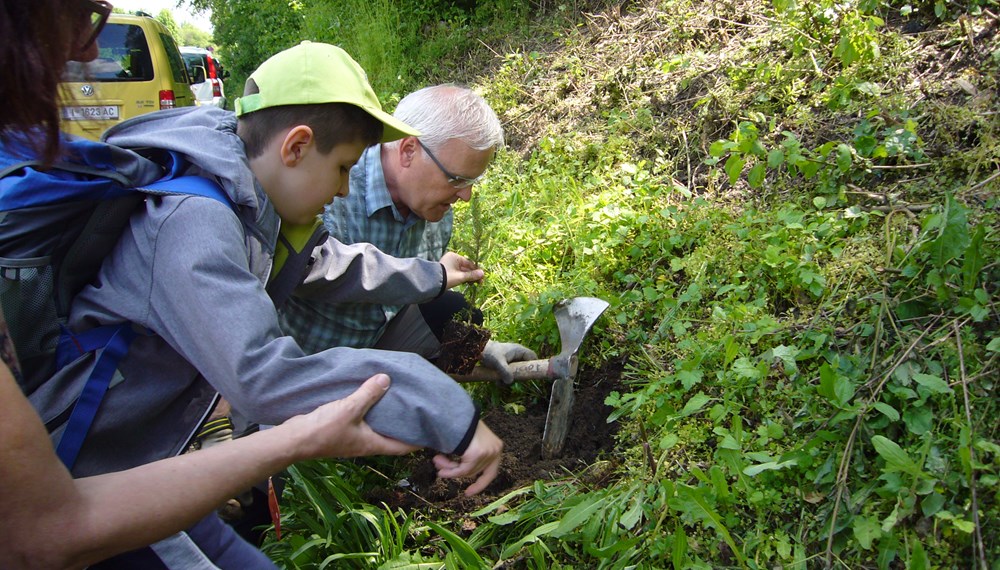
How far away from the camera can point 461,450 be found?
1.52m

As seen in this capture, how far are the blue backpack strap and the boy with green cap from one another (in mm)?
24

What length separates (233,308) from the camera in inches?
57.7

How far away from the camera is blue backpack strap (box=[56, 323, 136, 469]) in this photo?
1508mm

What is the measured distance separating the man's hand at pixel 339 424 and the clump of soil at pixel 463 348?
160cm

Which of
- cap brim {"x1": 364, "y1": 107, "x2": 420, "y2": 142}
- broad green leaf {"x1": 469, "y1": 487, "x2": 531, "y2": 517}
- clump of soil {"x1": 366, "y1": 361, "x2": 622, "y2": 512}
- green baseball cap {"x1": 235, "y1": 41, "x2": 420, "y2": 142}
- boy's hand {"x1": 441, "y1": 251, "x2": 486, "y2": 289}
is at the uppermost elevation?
green baseball cap {"x1": 235, "y1": 41, "x2": 420, "y2": 142}

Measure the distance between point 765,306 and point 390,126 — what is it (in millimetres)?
1752

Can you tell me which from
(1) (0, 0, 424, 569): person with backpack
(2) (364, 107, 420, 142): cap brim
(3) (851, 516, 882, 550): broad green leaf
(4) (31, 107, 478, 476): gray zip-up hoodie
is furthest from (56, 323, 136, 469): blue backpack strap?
(3) (851, 516, 882, 550): broad green leaf

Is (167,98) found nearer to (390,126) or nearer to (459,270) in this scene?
(459,270)

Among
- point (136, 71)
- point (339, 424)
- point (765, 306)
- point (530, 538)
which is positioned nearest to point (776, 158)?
point (765, 306)

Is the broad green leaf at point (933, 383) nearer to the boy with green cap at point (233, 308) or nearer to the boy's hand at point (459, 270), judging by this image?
the boy with green cap at point (233, 308)

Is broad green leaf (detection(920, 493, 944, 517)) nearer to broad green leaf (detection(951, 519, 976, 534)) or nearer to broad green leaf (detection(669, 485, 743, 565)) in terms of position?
broad green leaf (detection(951, 519, 976, 534))

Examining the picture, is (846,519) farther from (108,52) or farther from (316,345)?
(108,52)

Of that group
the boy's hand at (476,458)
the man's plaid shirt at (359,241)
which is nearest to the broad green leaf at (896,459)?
the boy's hand at (476,458)

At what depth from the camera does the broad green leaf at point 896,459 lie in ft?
6.42
